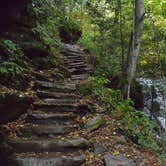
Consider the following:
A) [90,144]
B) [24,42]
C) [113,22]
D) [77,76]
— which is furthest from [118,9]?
[90,144]

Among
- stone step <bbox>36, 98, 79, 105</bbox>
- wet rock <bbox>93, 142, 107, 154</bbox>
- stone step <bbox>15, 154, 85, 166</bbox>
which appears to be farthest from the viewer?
stone step <bbox>36, 98, 79, 105</bbox>

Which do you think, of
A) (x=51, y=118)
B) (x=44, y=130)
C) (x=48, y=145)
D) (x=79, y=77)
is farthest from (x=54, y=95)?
(x=79, y=77)

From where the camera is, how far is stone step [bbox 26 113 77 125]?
6453mm

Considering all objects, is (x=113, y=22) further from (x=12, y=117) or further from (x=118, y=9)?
(x=12, y=117)

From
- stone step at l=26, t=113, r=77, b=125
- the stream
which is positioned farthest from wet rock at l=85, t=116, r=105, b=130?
the stream

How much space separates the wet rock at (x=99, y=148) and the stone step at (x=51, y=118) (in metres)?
0.93

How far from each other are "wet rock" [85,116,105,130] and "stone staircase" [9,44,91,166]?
23 centimetres

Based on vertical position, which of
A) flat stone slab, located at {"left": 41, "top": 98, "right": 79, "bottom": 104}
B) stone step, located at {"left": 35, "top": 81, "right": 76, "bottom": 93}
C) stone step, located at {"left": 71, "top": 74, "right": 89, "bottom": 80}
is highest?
stone step, located at {"left": 71, "top": 74, "right": 89, "bottom": 80}

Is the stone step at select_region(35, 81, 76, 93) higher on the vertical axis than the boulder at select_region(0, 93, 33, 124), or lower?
higher

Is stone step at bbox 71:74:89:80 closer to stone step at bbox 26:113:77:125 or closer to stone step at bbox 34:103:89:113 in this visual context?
stone step at bbox 34:103:89:113

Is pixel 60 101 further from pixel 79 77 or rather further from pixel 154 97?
pixel 154 97

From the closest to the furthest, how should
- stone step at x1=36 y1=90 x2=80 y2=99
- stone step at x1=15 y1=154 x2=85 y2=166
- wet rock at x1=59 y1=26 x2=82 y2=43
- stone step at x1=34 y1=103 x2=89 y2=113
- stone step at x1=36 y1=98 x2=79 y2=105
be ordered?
stone step at x1=15 y1=154 x2=85 y2=166 < stone step at x1=34 y1=103 x2=89 y2=113 < stone step at x1=36 y1=98 x2=79 y2=105 < stone step at x1=36 y1=90 x2=80 y2=99 < wet rock at x1=59 y1=26 x2=82 y2=43

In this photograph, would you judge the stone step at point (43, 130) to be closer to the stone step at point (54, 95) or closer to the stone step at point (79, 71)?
the stone step at point (54, 95)

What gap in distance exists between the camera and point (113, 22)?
1289 cm
